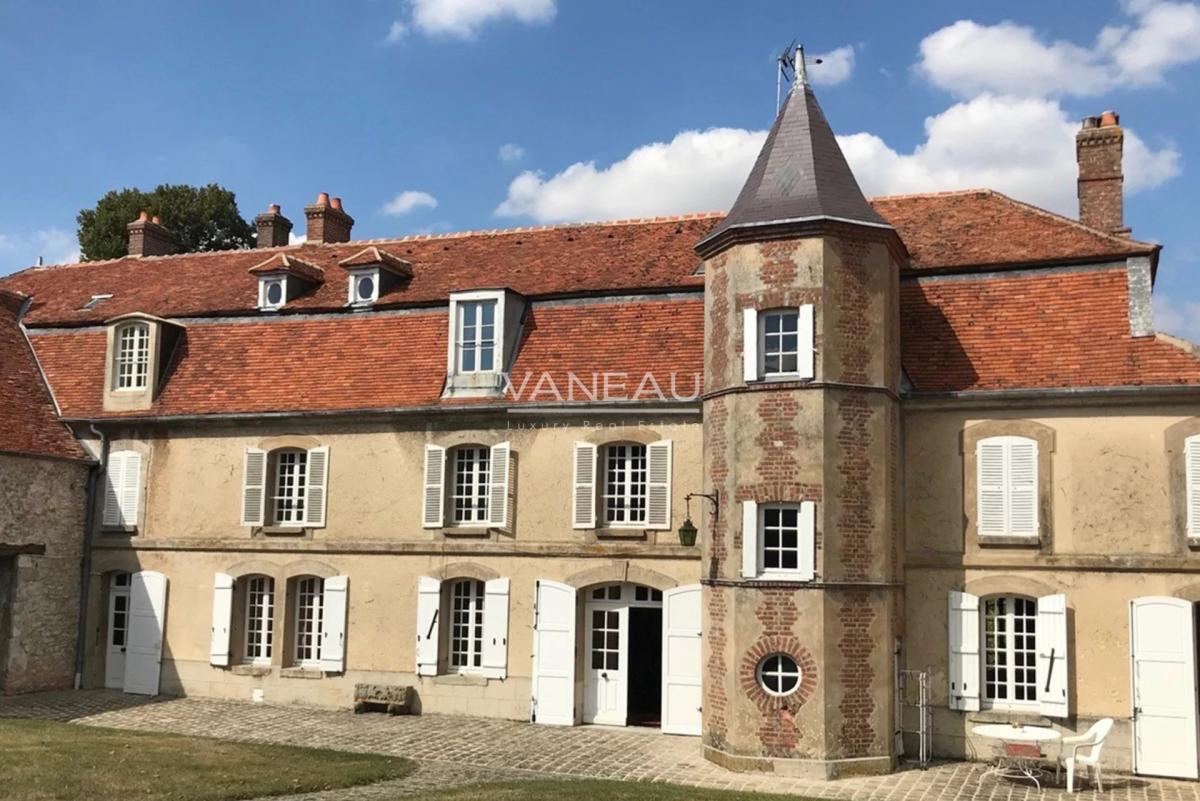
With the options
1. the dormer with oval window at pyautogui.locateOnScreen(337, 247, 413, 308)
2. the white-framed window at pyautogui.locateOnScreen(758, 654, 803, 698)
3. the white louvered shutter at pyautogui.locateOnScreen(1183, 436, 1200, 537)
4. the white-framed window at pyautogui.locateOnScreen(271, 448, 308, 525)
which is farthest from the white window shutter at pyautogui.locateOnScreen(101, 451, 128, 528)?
the white louvered shutter at pyautogui.locateOnScreen(1183, 436, 1200, 537)

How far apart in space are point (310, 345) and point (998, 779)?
1381cm

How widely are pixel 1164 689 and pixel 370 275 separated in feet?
49.3

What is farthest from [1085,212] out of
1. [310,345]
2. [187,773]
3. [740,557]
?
[187,773]

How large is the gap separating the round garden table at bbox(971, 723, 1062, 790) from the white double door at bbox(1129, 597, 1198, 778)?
3.96ft

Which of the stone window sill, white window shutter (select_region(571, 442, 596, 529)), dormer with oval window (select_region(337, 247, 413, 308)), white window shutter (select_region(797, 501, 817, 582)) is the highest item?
dormer with oval window (select_region(337, 247, 413, 308))

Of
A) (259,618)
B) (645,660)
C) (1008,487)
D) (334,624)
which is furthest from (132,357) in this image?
(1008,487)

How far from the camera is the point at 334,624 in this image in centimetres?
1909

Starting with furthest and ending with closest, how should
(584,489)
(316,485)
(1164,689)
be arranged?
(316,485) → (584,489) → (1164,689)

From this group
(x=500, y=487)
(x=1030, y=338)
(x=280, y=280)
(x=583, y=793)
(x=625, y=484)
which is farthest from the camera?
(x=280, y=280)

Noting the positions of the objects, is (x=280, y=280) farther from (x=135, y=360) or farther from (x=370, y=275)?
(x=135, y=360)

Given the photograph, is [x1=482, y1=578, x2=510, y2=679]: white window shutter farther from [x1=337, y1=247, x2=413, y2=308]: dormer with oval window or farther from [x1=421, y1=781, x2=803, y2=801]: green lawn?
[x1=337, y1=247, x2=413, y2=308]: dormer with oval window

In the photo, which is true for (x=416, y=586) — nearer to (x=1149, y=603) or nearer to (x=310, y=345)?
(x=310, y=345)

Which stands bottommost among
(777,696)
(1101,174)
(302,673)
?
(302,673)

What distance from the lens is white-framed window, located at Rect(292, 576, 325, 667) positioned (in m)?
19.6
